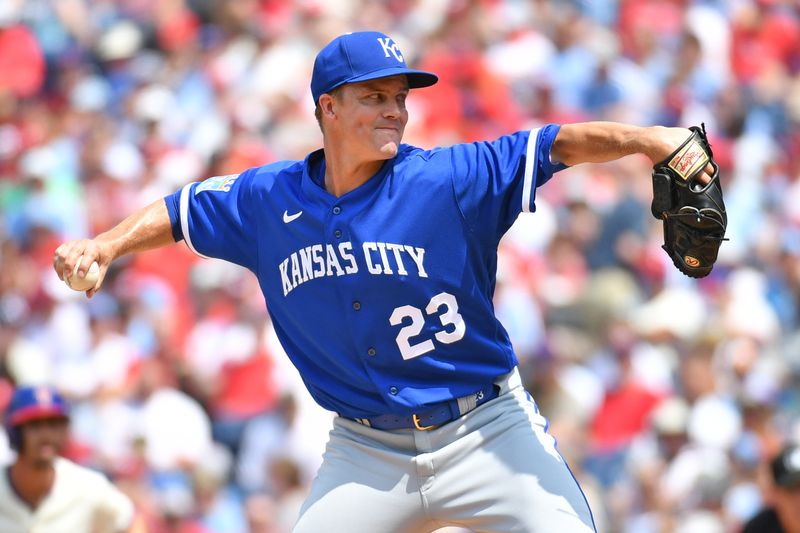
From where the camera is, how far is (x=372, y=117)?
4.54 m

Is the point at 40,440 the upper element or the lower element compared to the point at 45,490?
upper

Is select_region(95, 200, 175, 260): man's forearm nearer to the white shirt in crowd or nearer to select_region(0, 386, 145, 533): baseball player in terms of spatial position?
select_region(0, 386, 145, 533): baseball player

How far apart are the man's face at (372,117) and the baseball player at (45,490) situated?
82.3 inches

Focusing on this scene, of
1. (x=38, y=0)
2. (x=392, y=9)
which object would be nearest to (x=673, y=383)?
(x=392, y=9)

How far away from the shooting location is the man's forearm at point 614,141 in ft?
13.6

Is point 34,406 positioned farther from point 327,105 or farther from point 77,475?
point 327,105

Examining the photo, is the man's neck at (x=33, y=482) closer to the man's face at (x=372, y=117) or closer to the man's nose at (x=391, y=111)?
the man's face at (x=372, y=117)

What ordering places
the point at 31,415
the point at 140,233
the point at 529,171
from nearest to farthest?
the point at 529,171, the point at 140,233, the point at 31,415

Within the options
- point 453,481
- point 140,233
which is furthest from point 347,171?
point 453,481

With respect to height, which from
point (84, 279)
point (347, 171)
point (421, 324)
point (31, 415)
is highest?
point (347, 171)

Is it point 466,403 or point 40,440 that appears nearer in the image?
point 466,403

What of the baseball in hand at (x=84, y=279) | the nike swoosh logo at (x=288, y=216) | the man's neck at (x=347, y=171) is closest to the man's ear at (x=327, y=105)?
the man's neck at (x=347, y=171)

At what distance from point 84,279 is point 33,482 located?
5.84 feet

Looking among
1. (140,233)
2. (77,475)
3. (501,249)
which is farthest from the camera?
(501,249)
